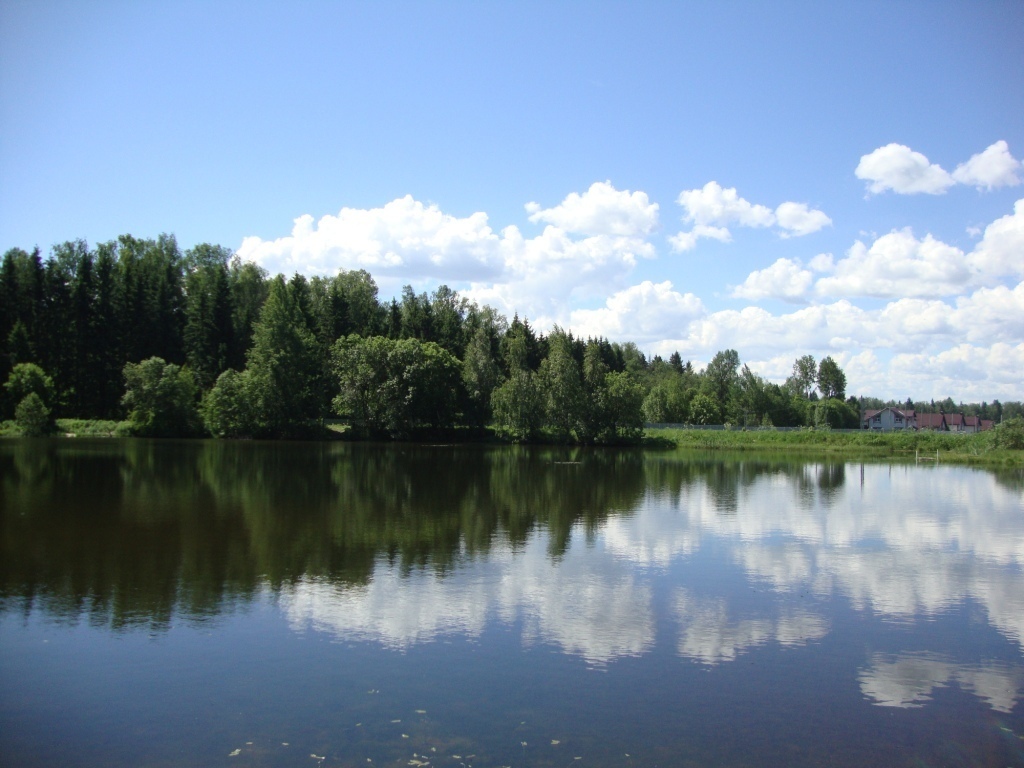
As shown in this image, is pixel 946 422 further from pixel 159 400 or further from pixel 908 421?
pixel 159 400

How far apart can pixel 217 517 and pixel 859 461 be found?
56.8 m

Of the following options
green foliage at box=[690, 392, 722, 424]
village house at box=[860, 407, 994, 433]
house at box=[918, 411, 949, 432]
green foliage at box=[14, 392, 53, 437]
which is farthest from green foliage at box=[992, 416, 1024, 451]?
house at box=[918, 411, 949, 432]

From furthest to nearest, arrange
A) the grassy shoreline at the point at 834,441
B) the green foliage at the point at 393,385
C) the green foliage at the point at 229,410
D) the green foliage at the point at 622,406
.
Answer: the green foliage at the point at 622,406, the green foliage at the point at 393,385, the green foliage at the point at 229,410, the grassy shoreline at the point at 834,441

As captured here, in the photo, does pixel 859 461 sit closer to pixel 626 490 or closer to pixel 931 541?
pixel 626 490

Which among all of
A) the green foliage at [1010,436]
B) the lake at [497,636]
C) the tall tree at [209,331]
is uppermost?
the tall tree at [209,331]

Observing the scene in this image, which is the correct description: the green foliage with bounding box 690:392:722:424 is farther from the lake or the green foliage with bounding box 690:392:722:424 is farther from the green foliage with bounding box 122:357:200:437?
the lake

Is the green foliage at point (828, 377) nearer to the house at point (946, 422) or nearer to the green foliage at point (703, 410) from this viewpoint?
the house at point (946, 422)

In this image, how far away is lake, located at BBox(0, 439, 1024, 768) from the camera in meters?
9.14

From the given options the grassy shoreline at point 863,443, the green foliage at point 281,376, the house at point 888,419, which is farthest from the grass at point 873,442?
the house at point 888,419

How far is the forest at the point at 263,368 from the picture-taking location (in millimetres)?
75938

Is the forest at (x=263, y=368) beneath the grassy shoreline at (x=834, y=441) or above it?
above

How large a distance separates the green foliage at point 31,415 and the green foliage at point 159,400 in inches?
283

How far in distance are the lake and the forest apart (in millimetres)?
49622

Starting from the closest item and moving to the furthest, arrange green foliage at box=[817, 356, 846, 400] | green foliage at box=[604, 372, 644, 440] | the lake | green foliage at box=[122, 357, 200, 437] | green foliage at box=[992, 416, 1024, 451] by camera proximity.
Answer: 1. the lake
2. green foliage at box=[992, 416, 1024, 451]
3. green foliage at box=[122, 357, 200, 437]
4. green foliage at box=[604, 372, 644, 440]
5. green foliage at box=[817, 356, 846, 400]
